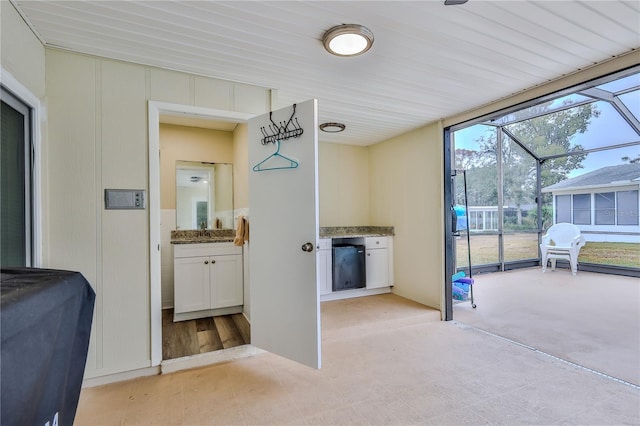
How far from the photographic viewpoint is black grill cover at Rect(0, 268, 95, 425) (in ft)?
2.43

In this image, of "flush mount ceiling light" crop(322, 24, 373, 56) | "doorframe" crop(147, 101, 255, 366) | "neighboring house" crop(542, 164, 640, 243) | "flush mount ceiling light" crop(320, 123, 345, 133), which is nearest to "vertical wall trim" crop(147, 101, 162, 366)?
"doorframe" crop(147, 101, 255, 366)

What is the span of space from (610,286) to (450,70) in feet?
16.6

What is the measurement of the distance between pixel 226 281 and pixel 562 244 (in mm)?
6595

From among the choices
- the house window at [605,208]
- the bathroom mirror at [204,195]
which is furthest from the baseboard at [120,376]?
the house window at [605,208]

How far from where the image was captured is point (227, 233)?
3.84m

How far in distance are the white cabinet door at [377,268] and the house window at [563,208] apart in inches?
190

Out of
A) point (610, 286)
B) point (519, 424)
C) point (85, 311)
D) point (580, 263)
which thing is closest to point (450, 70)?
point (519, 424)

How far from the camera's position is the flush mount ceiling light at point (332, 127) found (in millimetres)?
3612

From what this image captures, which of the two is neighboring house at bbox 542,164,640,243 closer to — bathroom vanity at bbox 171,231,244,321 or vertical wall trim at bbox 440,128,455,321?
vertical wall trim at bbox 440,128,455,321

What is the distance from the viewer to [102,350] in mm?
2066

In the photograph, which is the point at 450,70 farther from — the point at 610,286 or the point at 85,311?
the point at 610,286

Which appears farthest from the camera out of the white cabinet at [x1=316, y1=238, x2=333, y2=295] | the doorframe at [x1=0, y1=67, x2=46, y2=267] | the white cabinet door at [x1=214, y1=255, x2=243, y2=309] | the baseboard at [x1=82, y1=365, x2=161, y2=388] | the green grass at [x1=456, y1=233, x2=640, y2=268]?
the green grass at [x1=456, y1=233, x2=640, y2=268]

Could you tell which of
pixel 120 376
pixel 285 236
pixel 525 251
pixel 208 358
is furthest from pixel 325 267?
pixel 525 251

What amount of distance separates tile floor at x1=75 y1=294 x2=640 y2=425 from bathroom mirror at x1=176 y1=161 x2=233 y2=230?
1978mm
